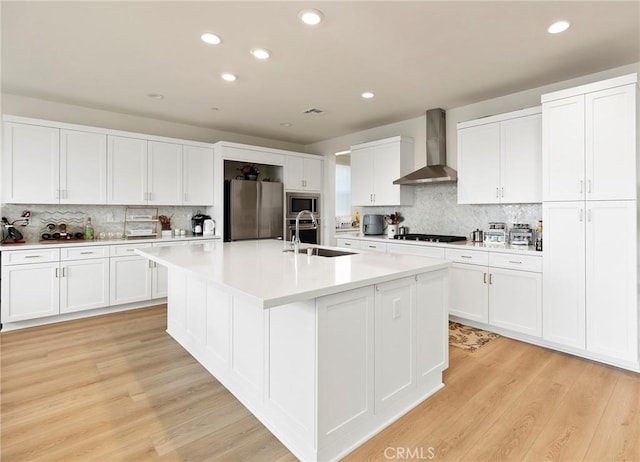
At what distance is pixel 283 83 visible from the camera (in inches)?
135

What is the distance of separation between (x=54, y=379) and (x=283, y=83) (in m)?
3.19

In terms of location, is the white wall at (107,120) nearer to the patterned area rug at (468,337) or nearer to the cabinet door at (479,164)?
the cabinet door at (479,164)

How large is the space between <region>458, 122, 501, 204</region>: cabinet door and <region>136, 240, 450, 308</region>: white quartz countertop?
1785 millimetres

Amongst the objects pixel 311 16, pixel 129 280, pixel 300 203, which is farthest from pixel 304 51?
pixel 129 280

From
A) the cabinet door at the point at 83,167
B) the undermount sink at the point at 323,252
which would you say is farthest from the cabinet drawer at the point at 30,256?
the undermount sink at the point at 323,252

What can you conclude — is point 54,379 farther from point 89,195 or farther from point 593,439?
point 593,439

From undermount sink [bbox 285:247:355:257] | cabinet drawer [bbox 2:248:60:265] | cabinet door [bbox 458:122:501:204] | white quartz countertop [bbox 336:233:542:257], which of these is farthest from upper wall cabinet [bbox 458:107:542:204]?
cabinet drawer [bbox 2:248:60:265]

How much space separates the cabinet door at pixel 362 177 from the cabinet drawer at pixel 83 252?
344 cm

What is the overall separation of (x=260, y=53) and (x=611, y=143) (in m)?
2.89

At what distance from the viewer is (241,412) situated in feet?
6.91

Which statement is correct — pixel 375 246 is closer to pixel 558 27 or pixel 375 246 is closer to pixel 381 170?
pixel 381 170

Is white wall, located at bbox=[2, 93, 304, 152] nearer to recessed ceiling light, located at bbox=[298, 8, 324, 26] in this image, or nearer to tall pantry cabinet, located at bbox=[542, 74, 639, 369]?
recessed ceiling light, located at bbox=[298, 8, 324, 26]

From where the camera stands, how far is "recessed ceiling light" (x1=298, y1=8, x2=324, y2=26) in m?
2.20

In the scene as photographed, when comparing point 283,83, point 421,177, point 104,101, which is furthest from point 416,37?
point 104,101
